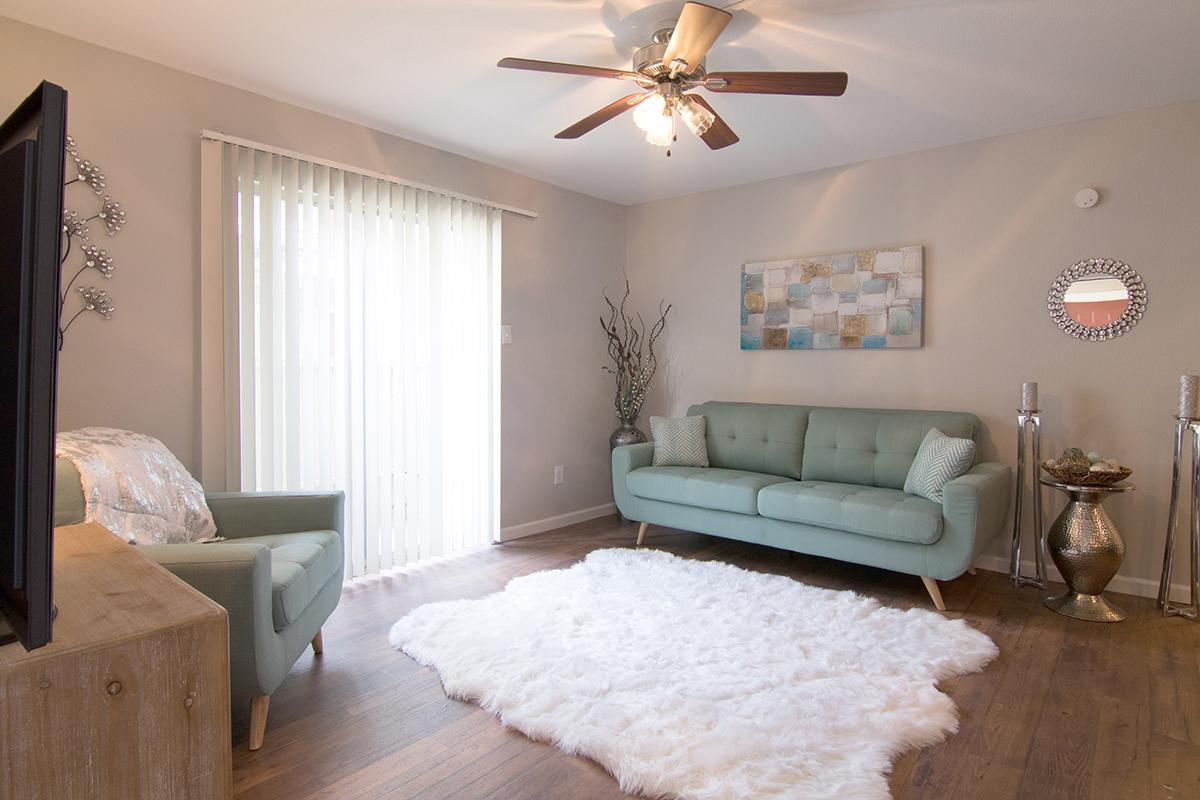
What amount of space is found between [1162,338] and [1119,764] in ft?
7.71

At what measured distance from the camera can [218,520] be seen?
2.69m

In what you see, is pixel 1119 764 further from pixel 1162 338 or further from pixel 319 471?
pixel 319 471

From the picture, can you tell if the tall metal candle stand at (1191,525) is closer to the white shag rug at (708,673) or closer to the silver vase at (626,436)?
the white shag rug at (708,673)

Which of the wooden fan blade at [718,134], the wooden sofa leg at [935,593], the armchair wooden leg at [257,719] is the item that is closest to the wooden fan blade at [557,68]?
the wooden fan blade at [718,134]

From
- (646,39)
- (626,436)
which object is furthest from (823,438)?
(646,39)

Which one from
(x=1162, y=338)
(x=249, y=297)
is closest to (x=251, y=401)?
(x=249, y=297)

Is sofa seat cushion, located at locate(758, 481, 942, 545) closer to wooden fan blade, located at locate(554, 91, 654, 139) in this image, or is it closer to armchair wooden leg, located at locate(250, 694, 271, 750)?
wooden fan blade, located at locate(554, 91, 654, 139)

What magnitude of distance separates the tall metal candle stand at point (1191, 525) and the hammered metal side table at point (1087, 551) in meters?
0.24

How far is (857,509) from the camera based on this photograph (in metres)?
3.40

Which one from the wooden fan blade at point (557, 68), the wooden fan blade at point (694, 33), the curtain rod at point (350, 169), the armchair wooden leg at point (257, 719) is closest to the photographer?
the armchair wooden leg at point (257, 719)

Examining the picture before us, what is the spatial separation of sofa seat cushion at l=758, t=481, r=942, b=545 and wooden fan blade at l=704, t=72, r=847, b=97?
76.9 inches

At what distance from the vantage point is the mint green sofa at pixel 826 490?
10.5 ft

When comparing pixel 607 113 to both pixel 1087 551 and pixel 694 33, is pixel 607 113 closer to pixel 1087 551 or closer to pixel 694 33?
pixel 694 33

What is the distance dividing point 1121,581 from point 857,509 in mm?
1479
